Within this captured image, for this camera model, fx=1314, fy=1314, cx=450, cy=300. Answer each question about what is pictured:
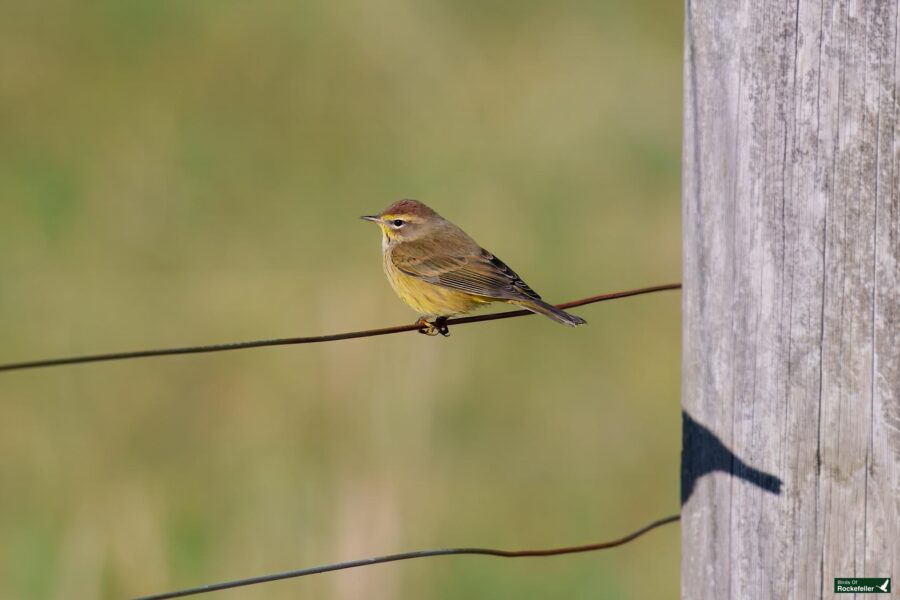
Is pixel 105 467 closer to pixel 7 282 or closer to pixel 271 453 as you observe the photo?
pixel 271 453

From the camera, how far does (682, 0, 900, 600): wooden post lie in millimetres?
3795

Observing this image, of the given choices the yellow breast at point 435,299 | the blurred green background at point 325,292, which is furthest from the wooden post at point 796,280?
the blurred green background at point 325,292

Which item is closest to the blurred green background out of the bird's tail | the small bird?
the small bird

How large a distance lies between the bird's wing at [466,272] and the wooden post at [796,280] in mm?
2808

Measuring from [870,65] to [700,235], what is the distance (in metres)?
0.70

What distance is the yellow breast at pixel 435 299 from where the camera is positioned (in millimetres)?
7293

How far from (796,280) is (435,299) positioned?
360cm

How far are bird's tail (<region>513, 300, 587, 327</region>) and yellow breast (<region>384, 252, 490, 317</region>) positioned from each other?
611 mm

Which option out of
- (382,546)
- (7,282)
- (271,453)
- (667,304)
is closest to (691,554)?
(382,546)

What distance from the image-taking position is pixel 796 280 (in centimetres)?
388

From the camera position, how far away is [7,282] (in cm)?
910
